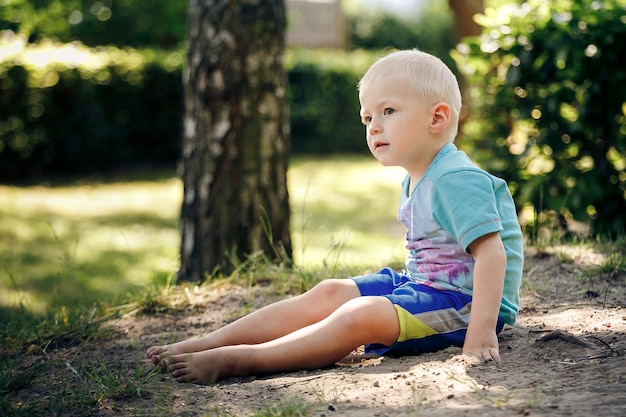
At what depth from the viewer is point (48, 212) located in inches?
398

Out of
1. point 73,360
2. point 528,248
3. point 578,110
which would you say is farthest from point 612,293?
point 73,360

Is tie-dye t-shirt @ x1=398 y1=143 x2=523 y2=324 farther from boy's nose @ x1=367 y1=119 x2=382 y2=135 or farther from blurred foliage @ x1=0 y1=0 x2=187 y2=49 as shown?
blurred foliage @ x1=0 y1=0 x2=187 y2=49

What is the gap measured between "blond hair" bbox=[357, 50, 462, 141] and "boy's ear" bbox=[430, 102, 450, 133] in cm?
2

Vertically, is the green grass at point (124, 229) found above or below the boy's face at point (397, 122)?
below

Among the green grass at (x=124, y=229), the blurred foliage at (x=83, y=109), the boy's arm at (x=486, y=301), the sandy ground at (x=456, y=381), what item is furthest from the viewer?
the blurred foliage at (x=83, y=109)

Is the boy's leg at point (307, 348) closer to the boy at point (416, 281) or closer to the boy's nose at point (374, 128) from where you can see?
the boy at point (416, 281)

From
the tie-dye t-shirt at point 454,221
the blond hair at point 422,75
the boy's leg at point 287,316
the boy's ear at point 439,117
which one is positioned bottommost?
the boy's leg at point 287,316

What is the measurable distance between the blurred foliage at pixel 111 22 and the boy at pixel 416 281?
14.7 meters

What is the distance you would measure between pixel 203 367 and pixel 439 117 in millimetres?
1320


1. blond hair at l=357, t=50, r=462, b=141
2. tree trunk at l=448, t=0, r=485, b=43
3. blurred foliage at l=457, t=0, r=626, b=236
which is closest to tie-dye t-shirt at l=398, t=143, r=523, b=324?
blond hair at l=357, t=50, r=462, b=141

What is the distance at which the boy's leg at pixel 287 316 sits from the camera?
10.3 feet

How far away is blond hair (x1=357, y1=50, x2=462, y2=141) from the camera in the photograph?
3008 millimetres

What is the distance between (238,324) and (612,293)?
1.74 meters

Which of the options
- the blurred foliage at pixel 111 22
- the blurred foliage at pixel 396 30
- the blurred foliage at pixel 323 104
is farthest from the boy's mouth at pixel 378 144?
the blurred foliage at pixel 396 30
